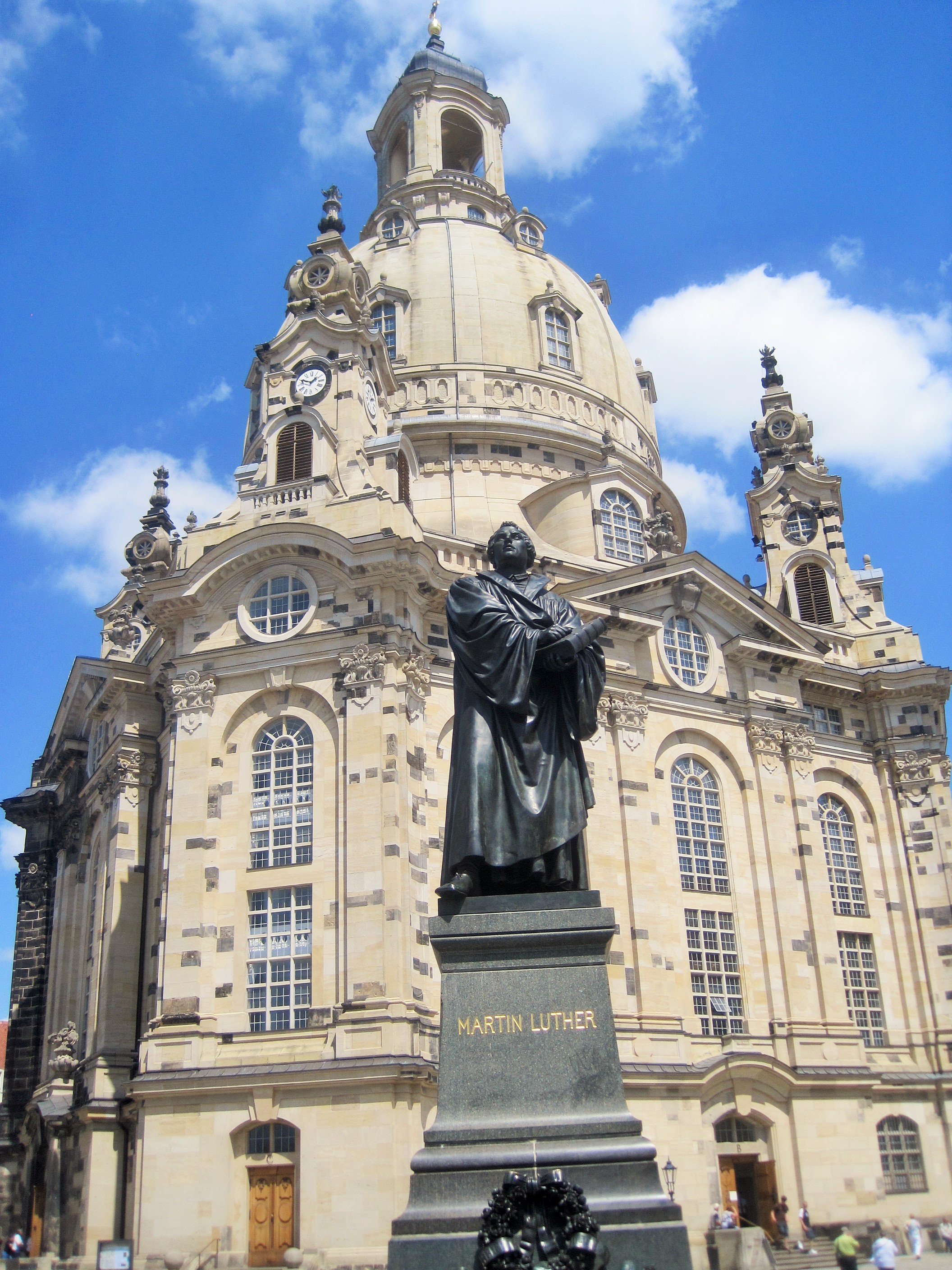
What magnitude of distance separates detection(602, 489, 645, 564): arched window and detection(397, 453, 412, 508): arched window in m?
8.95

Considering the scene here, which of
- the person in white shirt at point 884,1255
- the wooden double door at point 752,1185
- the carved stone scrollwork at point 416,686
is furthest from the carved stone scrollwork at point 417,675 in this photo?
the person in white shirt at point 884,1255

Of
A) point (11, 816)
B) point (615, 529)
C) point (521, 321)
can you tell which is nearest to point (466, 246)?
point (521, 321)

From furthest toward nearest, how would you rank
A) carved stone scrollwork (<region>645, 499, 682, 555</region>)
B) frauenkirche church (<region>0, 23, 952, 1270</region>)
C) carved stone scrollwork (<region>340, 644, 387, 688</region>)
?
carved stone scrollwork (<region>645, 499, 682, 555</region>) < carved stone scrollwork (<region>340, 644, 387, 688</region>) < frauenkirche church (<region>0, 23, 952, 1270</region>)

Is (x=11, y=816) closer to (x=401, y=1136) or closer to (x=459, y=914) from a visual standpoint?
(x=401, y=1136)

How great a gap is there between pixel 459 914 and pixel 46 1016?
42.5m

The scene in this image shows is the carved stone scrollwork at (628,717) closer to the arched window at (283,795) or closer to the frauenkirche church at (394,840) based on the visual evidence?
the frauenkirche church at (394,840)

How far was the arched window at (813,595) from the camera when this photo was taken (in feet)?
166

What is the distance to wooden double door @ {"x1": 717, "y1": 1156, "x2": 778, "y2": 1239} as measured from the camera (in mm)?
36344

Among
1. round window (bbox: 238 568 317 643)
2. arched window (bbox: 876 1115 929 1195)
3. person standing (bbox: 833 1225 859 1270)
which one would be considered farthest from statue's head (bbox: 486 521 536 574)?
arched window (bbox: 876 1115 929 1195)

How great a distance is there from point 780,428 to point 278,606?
87.7 feet

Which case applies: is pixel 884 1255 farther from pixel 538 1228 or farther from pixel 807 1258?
pixel 538 1228

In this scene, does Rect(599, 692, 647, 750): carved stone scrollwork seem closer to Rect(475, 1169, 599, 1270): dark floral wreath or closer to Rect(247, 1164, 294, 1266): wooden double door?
Rect(247, 1164, 294, 1266): wooden double door

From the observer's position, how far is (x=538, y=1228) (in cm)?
857

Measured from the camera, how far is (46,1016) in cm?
4766
